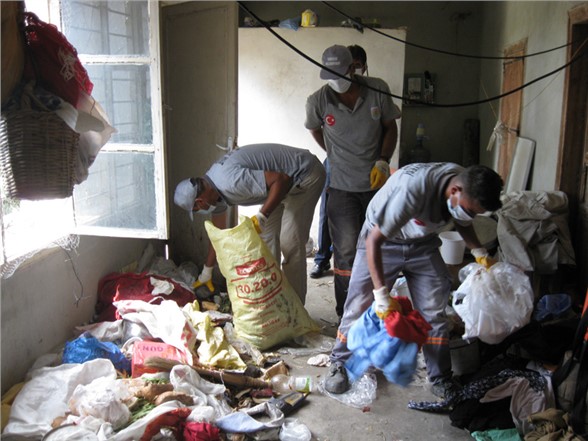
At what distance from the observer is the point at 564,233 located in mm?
3291

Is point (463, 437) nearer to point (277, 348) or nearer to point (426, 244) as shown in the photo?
point (426, 244)

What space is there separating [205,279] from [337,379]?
1233 millimetres

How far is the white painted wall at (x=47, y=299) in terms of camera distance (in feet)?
8.27

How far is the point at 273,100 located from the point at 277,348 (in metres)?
2.82

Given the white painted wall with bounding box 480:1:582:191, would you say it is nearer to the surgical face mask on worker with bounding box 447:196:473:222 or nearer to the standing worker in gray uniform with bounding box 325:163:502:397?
the standing worker in gray uniform with bounding box 325:163:502:397

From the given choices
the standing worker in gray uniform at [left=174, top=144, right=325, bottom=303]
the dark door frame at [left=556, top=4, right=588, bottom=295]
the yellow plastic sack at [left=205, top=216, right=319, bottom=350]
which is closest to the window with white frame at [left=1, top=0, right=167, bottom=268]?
the standing worker in gray uniform at [left=174, top=144, right=325, bottom=303]

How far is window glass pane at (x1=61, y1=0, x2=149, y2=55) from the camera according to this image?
114 inches

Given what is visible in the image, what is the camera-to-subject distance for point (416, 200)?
218cm

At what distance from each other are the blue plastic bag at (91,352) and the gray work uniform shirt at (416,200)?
4.83ft

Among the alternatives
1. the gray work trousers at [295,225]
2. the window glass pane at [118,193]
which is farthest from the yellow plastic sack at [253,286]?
the window glass pane at [118,193]

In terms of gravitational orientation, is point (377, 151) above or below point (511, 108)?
below

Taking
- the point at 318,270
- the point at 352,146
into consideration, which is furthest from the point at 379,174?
the point at 318,270

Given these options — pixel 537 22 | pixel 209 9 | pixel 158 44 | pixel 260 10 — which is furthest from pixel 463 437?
pixel 260 10

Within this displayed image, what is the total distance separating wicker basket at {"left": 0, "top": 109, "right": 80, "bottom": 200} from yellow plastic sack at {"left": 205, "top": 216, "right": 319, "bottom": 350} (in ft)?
4.16
